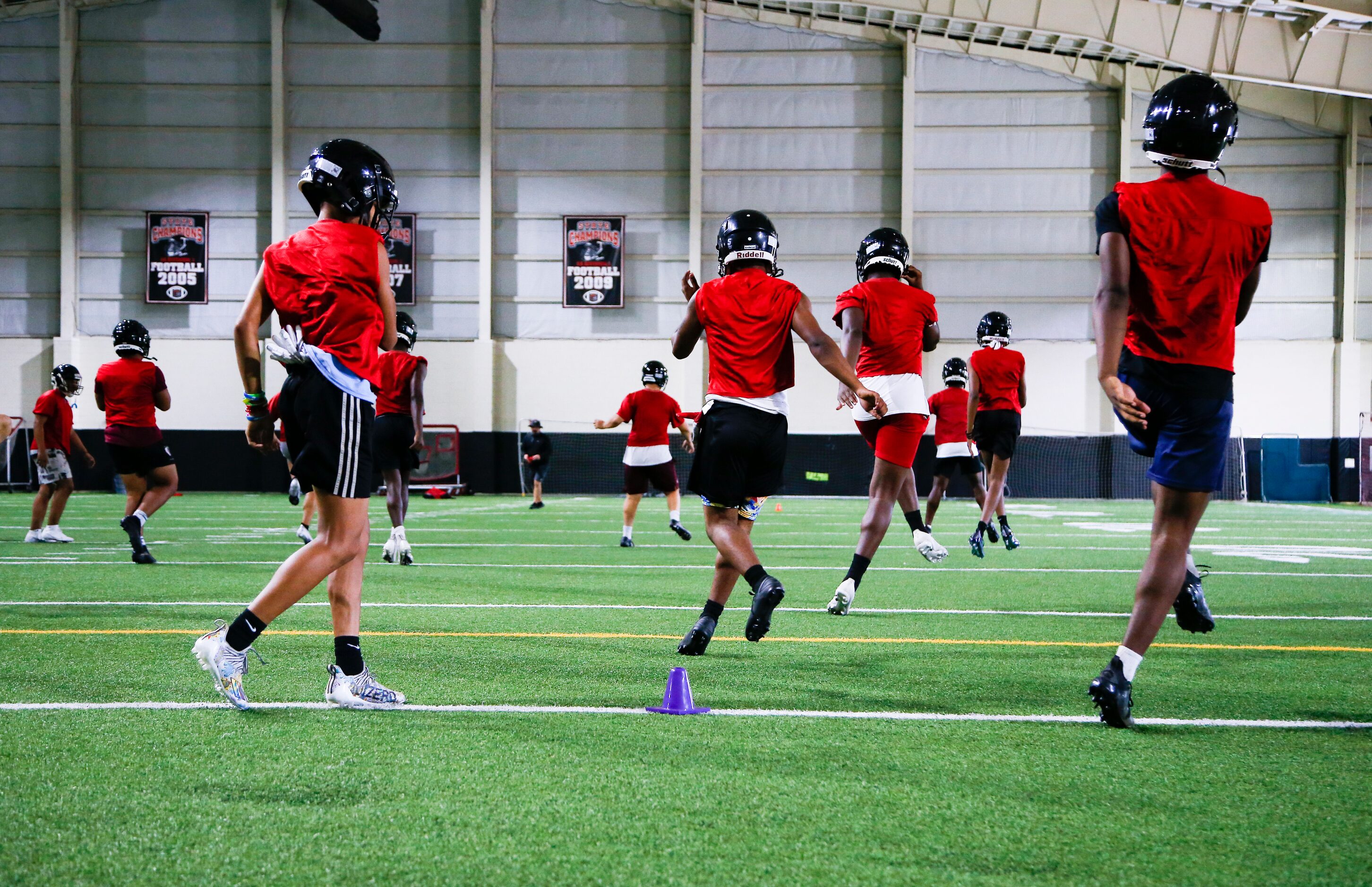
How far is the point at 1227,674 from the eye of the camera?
4.89m

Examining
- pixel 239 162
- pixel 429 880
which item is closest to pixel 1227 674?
pixel 429 880

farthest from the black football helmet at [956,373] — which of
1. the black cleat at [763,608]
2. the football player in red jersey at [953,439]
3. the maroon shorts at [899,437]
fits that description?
the black cleat at [763,608]

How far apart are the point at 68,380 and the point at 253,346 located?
33.2ft

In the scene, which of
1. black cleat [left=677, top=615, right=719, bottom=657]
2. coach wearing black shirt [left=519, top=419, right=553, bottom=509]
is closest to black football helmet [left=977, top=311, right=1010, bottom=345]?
black cleat [left=677, top=615, right=719, bottom=657]

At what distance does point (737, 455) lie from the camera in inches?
209

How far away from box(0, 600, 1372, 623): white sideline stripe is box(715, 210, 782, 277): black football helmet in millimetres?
2505

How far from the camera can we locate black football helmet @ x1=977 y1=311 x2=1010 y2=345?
1169 centimetres

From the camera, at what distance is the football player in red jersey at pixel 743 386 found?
5.28 meters

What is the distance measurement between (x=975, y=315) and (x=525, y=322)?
11.6m

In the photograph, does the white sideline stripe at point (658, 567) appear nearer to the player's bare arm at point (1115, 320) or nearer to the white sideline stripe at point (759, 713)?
the white sideline stripe at point (759, 713)

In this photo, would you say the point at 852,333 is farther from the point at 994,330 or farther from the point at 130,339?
the point at 130,339

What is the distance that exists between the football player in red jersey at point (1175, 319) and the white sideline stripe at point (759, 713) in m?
0.20

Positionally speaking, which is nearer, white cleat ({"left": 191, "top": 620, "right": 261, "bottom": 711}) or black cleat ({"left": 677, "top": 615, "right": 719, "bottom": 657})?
white cleat ({"left": 191, "top": 620, "right": 261, "bottom": 711})

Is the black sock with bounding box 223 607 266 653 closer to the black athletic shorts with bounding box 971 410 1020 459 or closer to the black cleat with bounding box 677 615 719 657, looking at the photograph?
the black cleat with bounding box 677 615 719 657
